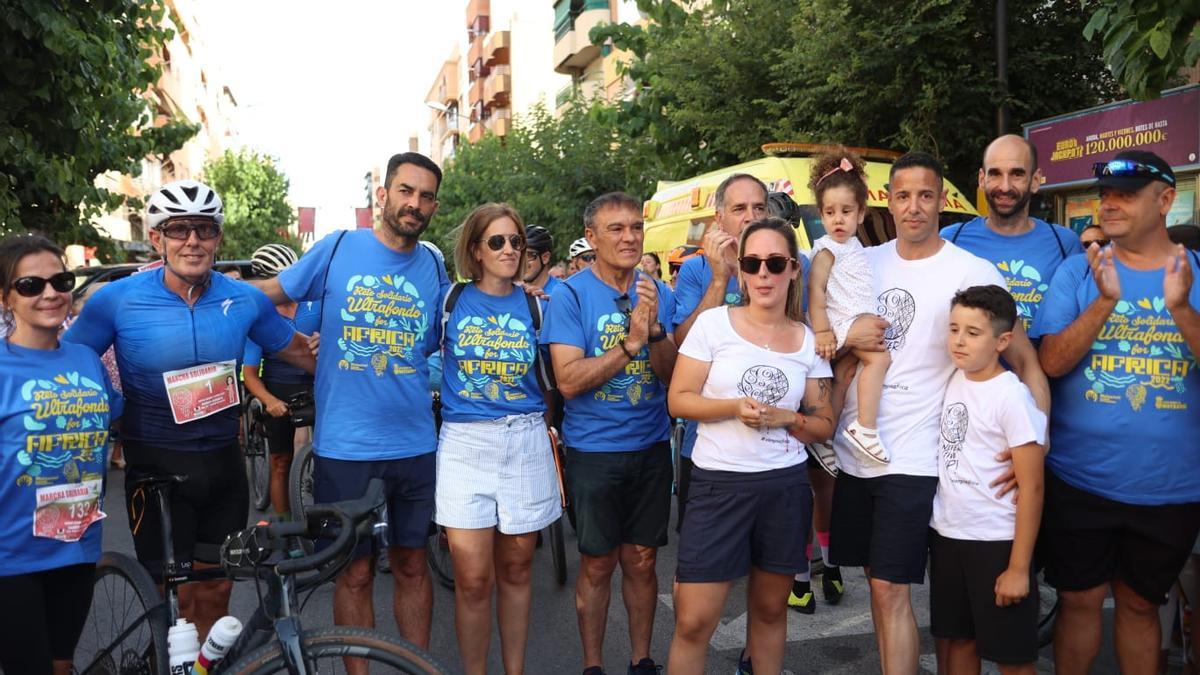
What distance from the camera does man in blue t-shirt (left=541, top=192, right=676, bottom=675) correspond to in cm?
406

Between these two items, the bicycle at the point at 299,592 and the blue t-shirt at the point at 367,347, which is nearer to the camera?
the bicycle at the point at 299,592

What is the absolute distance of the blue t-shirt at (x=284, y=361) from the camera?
4.20 m

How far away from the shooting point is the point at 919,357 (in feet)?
12.2

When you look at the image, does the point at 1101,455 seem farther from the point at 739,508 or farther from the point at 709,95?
the point at 709,95

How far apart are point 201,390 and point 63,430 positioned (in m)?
0.54

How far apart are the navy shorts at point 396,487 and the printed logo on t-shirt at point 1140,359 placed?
258 cm

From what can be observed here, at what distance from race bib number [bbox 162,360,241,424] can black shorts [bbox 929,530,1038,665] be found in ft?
8.76

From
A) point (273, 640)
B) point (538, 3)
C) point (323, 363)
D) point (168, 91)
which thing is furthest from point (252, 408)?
point (538, 3)

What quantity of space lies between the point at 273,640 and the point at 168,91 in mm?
54710

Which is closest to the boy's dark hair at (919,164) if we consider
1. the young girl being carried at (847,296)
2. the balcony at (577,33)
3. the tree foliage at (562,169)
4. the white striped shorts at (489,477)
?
the young girl being carried at (847,296)

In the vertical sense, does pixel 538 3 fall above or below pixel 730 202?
above

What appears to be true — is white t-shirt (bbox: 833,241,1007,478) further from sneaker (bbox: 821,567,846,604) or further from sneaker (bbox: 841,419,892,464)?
sneaker (bbox: 821,567,846,604)

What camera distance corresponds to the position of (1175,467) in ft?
11.5

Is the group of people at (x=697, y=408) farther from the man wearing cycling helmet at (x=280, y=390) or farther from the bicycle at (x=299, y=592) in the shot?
the man wearing cycling helmet at (x=280, y=390)
